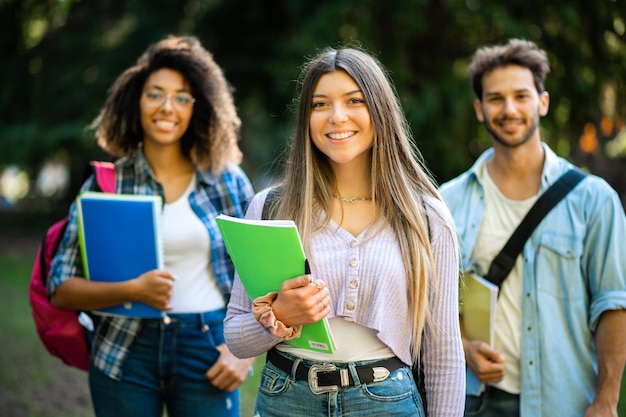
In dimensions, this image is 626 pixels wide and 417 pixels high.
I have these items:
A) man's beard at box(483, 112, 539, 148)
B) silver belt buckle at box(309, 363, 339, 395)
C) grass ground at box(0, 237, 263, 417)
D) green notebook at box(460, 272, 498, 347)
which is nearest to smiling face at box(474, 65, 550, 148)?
man's beard at box(483, 112, 539, 148)

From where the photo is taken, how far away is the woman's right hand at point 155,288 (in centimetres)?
287

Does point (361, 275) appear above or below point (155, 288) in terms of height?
above

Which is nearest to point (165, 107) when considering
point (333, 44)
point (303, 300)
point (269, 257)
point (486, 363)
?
point (269, 257)

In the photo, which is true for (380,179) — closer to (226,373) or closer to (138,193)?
(226,373)

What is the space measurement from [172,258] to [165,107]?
0.73 metres

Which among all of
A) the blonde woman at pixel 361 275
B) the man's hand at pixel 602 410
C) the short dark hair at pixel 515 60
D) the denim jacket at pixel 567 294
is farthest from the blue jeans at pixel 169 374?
the short dark hair at pixel 515 60

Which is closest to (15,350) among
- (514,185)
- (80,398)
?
(80,398)

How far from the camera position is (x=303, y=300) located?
1.97 meters

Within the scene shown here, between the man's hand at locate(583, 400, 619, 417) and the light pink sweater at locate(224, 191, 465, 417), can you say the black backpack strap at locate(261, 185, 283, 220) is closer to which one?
the light pink sweater at locate(224, 191, 465, 417)

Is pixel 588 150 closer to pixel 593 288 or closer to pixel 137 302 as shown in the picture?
pixel 593 288

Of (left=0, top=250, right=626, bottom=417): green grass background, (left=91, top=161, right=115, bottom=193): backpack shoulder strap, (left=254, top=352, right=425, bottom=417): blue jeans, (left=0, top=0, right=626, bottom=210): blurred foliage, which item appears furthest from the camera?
(left=0, top=0, right=626, bottom=210): blurred foliage

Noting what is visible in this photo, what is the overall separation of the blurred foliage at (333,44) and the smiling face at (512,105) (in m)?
1.84

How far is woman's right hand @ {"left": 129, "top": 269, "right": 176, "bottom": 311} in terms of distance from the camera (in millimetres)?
2873

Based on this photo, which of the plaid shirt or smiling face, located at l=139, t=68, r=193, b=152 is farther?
smiling face, located at l=139, t=68, r=193, b=152
